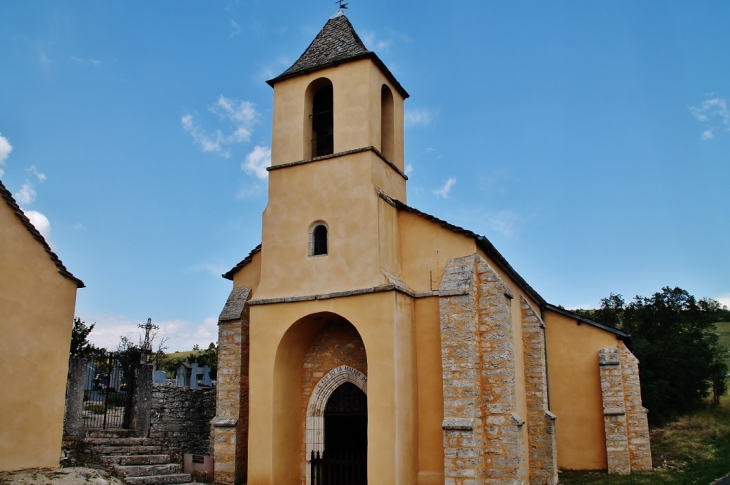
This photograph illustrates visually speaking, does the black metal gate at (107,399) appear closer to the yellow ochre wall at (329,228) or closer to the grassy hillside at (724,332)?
the yellow ochre wall at (329,228)

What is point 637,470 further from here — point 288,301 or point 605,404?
point 288,301

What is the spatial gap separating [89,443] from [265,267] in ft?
19.7

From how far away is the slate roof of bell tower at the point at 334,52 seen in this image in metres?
16.1

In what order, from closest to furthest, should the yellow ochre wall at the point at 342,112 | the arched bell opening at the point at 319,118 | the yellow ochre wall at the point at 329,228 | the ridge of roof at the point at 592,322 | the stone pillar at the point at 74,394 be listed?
the yellow ochre wall at the point at 329,228
the stone pillar at the point at 74,394
the yellow ochre wall at the point at 342,112
the arched bell opening at the point at 319,118
the ridge of roof at the point at 592,322

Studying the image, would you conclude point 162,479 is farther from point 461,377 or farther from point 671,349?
point 671,349

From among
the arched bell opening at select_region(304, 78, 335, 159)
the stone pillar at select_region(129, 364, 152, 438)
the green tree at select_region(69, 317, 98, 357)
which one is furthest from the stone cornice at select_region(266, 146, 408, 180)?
the green tree at select_region(69, 317, 98, 357)

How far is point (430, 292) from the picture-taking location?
1460 centimetres

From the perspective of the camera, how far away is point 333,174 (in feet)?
50.7

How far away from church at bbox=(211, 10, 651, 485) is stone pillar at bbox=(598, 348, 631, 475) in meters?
0.30

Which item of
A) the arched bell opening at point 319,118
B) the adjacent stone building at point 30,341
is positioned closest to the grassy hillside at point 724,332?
the arched bell opening at point 319,118

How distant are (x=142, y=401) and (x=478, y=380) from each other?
940 cm

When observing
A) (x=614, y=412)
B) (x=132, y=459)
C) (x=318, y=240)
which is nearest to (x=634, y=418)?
(x=614, y=412)

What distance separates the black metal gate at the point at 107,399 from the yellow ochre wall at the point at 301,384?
451cm

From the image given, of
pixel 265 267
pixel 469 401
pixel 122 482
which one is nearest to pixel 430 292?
pixel 469 401
